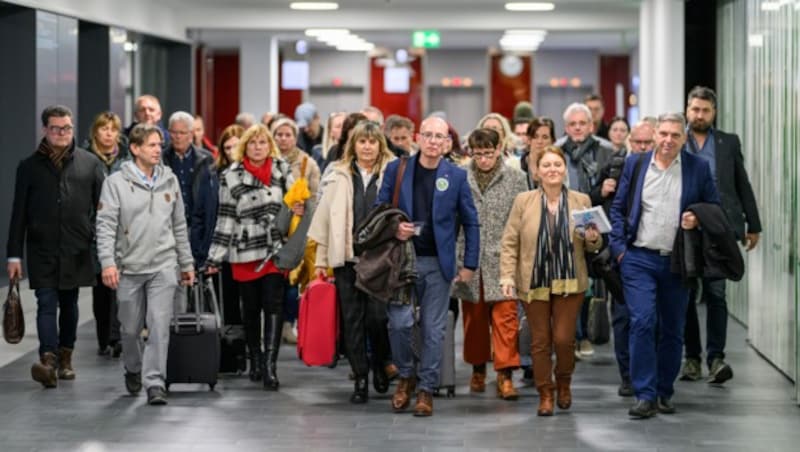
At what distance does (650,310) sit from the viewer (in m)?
9.46

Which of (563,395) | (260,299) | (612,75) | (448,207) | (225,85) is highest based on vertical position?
(612,75)

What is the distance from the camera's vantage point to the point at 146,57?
21766 millimetres

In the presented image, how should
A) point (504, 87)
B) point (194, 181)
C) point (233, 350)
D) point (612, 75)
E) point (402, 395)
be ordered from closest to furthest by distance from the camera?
point (402, 395)
point (233, 350)
point (194, 181)
point (504, 87)
point (612, 75)

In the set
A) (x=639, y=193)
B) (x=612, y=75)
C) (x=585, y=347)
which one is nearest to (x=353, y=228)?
(x=639, y=193)

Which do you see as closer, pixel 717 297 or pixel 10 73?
pixel 717 297

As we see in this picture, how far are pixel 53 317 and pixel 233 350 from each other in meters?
1.31

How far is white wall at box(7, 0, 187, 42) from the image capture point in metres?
15.9

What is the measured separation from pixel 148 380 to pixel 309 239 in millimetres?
1495

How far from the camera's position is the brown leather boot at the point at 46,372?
10.7 m

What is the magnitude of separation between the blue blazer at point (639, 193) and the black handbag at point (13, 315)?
3998 millimetres

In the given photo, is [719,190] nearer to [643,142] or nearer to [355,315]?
[643,142]

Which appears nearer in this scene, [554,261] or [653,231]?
[653,231]

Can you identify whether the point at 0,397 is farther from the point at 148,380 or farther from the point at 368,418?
the point at 368,418

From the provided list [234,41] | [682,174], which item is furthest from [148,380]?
[234,41]
